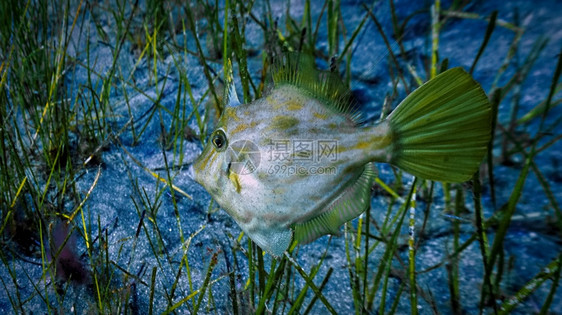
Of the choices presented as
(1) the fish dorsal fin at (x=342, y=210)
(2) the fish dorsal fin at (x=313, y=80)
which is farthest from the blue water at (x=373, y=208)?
(1) the fish dorsal fin at (x=342, y=210)

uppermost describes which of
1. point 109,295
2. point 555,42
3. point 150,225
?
point 555,42

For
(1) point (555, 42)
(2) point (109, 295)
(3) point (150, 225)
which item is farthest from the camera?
(1) point (555, 42)

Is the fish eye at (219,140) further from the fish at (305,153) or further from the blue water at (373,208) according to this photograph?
the blue water at (373,208)

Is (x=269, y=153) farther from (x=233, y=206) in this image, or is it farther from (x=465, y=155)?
(x=465, y=155)

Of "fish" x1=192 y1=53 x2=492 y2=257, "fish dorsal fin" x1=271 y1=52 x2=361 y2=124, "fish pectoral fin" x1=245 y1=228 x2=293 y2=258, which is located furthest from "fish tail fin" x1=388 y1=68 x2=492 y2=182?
"fish pectoral fin" x1=245 y1=228 x2=293 y2=258

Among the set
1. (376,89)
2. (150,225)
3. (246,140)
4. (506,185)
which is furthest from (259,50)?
(246,140)

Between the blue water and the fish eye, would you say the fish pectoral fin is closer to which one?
the fish eye
